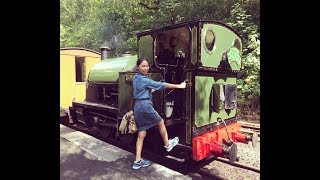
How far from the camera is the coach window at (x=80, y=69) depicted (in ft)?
26.6

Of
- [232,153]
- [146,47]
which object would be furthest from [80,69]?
[232,153]

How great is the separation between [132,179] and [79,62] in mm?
5704

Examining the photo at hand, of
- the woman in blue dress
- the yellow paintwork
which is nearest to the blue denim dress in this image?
the woman in blue dress

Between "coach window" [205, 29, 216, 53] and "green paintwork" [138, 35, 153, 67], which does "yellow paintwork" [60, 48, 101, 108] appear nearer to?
"green paintwork" [138, 35, 153, 67]

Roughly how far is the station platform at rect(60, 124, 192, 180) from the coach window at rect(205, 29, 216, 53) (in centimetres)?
211

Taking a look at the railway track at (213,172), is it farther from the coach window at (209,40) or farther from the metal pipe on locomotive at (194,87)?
the coach window at (209,40)

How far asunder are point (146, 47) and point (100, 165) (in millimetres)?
2346

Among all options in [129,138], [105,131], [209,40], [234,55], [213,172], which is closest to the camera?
[209,40]

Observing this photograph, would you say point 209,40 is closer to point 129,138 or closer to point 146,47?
point 146,47

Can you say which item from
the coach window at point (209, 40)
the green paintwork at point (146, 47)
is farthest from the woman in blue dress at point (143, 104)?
the coach window at point (209, 40)

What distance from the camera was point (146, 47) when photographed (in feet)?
16.0

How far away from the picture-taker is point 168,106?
489cm

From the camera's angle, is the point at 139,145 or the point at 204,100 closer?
the point at 139,145
